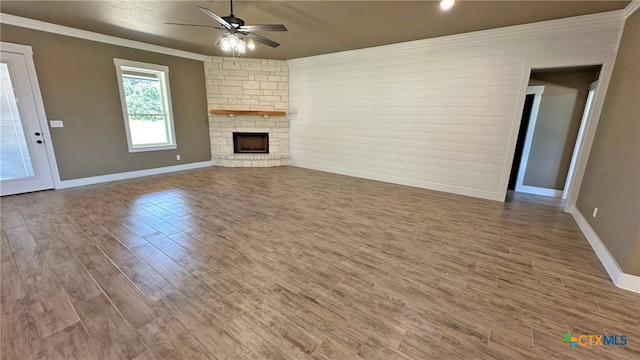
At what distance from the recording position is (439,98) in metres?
4.79

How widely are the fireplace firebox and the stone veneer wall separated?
0.14 m

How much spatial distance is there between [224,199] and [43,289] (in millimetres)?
2391

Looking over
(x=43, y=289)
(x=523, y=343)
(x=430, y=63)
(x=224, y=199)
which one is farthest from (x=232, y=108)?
(x=523, y=343)

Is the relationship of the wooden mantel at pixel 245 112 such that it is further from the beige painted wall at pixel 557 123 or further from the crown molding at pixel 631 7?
the crown molding at pixel 631 7

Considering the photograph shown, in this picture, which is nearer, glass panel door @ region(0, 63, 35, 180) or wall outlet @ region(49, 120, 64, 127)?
glass panel door @ region(0, 63, 35, 180)

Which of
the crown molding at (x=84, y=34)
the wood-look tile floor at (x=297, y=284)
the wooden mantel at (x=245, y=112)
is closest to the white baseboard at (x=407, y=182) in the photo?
the wood-look tile floor at (x=297, y=284)

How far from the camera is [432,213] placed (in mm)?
3840

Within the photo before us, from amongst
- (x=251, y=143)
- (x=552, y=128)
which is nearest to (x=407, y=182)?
(x=552, y=128)

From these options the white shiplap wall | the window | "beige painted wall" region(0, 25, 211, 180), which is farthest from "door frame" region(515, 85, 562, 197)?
the window

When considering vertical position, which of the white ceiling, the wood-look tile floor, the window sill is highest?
the white ceiling

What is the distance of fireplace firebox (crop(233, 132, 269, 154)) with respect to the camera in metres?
7.03

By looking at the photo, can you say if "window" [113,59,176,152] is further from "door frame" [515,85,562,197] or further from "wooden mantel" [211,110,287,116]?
"door frame" [515,85,562,197]

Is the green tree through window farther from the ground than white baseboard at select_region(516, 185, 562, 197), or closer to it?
farther from the ground

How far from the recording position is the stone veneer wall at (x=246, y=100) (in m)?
6.51
